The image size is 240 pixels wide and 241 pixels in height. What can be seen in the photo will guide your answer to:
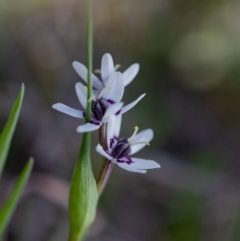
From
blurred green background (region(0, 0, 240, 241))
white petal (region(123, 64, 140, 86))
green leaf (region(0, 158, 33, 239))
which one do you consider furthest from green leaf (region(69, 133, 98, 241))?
blurred green background (region(0, 0, 240, 241))

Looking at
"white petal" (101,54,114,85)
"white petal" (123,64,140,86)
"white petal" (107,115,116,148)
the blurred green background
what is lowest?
the blurred green background

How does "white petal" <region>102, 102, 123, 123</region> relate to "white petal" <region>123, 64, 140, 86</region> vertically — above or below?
below

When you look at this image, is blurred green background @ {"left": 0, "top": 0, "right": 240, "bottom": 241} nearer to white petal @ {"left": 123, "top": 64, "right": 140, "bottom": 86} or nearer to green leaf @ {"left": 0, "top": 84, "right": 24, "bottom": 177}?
white petal @ {"left": 123, "top": 64, "right": 140, "bottom": 86}

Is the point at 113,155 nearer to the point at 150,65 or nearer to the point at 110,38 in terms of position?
the point at 150,65

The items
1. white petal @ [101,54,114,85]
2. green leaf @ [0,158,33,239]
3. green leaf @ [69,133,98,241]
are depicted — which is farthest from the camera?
white petal @ [101,54,114,85]

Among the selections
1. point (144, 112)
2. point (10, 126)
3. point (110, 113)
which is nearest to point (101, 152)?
point (110, 113)

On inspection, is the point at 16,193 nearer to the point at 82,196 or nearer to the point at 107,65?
the point at 82,196

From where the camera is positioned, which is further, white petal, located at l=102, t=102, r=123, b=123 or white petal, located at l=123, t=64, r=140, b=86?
white petal, located at l=123, t=64, r=140, b=86

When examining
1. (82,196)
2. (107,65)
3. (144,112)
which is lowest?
(144,112)
